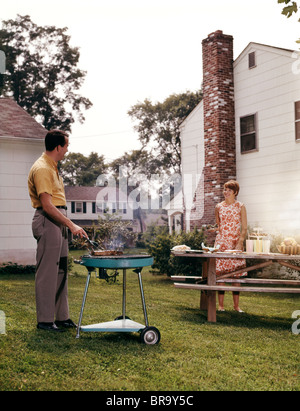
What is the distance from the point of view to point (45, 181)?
552 centimetres

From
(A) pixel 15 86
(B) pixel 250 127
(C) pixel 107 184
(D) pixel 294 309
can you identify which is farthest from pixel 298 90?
(C) pixel 107 184

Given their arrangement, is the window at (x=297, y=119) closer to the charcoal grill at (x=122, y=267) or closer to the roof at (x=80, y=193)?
the charcoal grill at (x=122, y=267)

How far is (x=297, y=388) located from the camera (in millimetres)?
4090

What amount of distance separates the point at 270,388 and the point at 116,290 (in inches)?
287

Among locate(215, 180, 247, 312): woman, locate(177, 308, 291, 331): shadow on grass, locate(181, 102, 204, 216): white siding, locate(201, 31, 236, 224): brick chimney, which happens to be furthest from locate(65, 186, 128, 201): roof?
locate(177, 308, 291, 331): shadow on grass

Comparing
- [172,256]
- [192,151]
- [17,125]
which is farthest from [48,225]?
[192,151]

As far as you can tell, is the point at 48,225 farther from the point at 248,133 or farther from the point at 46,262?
the point at 248,133

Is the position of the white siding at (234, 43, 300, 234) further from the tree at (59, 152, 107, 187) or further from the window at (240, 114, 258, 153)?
the tree at (59, 152, 107, 187)

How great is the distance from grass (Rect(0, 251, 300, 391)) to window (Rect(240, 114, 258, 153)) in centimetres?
798

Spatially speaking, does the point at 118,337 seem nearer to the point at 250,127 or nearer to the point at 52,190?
the point at 52,190

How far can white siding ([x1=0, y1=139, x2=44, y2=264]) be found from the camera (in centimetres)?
1568

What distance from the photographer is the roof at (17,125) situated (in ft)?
53.2

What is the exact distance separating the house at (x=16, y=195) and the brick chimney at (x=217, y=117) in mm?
5876

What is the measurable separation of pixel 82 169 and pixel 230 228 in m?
57.6
